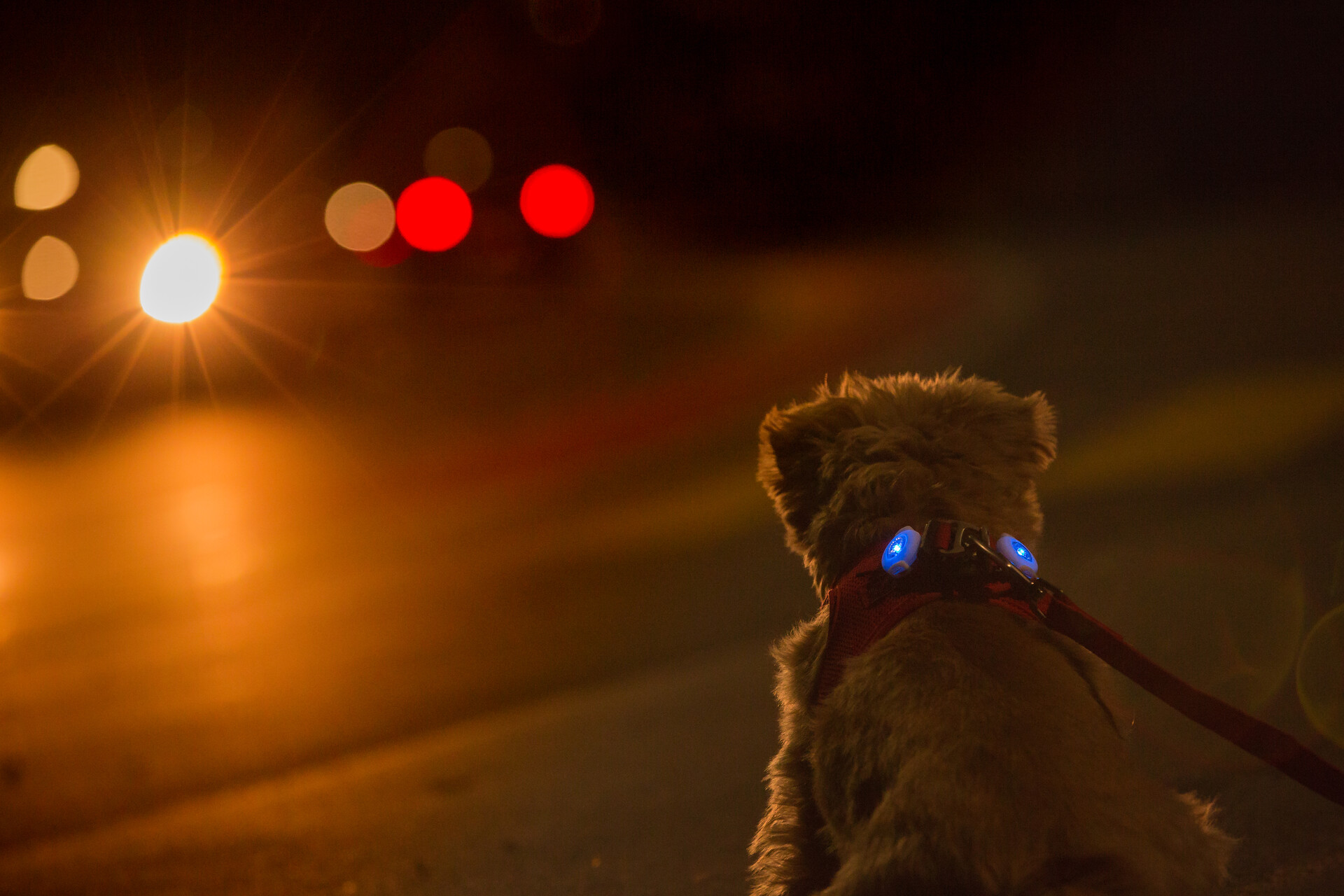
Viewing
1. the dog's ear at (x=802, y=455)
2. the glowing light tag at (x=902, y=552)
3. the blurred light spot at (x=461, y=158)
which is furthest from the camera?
the blurred light spot at (x=461, y=158)

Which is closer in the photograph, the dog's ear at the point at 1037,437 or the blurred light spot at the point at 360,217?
the dog's ear at the point at 1037,437

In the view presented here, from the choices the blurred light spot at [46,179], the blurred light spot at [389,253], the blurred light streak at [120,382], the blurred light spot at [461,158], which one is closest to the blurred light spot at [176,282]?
the blurred light streak at [120,382]

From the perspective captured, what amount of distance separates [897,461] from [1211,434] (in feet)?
24.2

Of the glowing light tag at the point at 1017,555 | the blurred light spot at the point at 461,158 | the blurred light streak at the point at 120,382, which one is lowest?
the glowing light tag at the point at 1017,555

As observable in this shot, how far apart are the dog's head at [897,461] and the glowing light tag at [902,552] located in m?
0.20

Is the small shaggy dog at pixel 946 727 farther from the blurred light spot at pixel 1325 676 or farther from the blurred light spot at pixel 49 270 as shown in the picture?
the blurred light spot at pixel 49 270

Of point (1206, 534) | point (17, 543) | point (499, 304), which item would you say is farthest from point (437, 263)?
point (1206, 534)

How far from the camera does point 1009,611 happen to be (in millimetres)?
2416

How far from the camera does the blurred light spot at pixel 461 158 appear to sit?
1094 inches

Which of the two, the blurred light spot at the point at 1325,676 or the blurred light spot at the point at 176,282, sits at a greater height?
the blurred light spot at the point at 176,282

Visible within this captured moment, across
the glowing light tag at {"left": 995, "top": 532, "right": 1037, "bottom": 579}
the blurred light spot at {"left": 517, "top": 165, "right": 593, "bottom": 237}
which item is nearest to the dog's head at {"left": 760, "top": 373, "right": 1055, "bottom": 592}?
the glowing light tag at {"left": 995, "top": 532, "right": 1037, "bottom": 579}

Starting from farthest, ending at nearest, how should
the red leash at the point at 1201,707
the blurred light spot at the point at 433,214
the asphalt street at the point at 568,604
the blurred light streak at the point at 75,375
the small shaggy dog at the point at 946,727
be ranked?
the blurred light spot at the point at 433,214, the blurred light streak at the point at 75,375, the asphalt street at the point at 568,604, the red leash at the point at 1201,707, the small shaggy dog at the point at 946,727

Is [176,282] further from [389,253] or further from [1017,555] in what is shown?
[1017,555]

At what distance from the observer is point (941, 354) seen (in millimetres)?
12773
